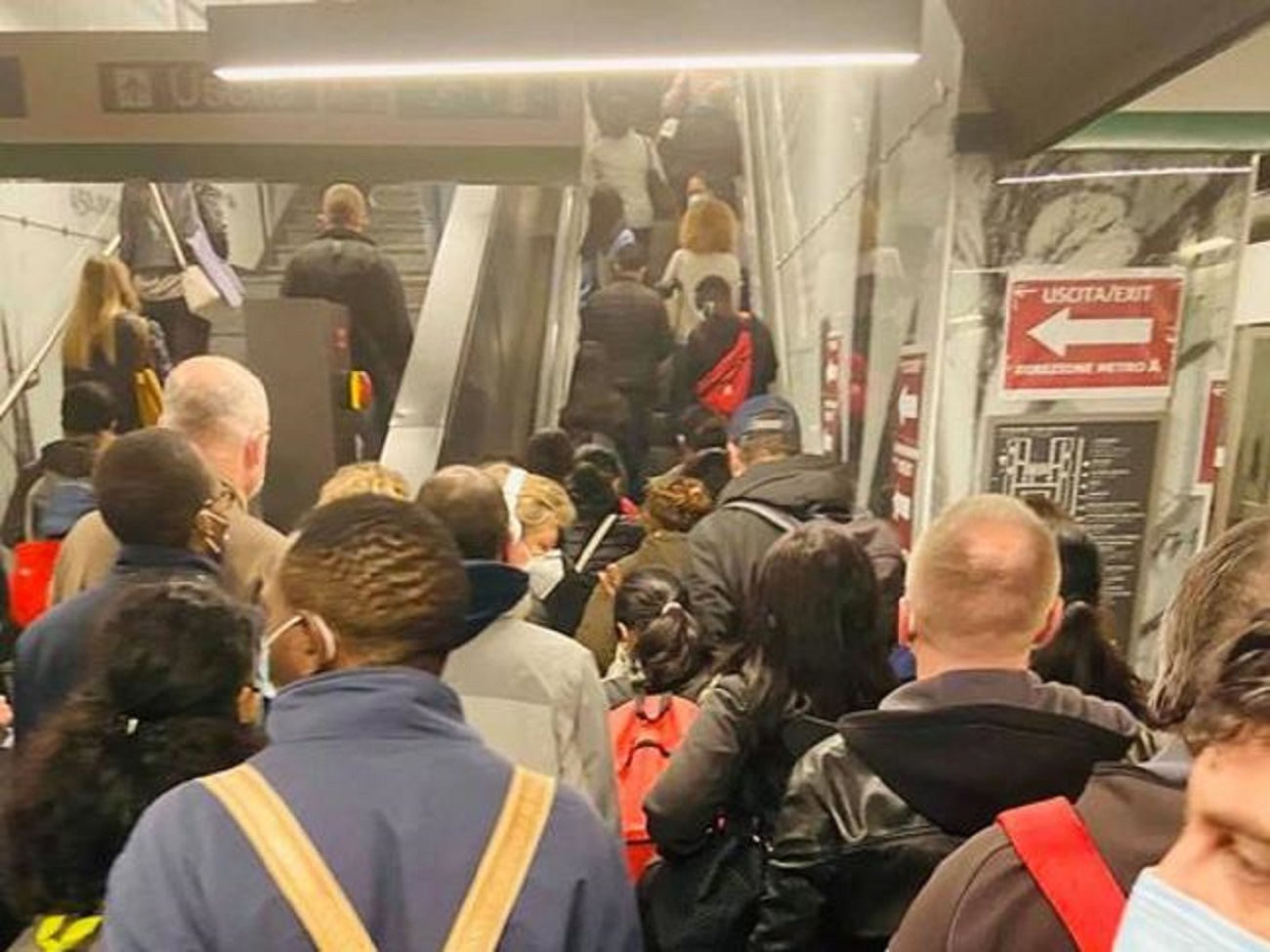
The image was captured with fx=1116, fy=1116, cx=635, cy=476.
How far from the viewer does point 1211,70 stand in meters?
2.52

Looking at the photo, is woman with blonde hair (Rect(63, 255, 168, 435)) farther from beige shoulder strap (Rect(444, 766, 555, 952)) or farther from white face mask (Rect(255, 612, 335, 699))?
beige shoulder strap (Rect(444, 766, 555, 952))

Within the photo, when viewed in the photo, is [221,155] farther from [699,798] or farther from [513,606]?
[699,798]

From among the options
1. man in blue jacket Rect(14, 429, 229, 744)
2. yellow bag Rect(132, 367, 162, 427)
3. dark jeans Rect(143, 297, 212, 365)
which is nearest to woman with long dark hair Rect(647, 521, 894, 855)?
man in blue jacket Rect(14, 429, 229, 744)

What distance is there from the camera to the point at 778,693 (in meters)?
2.09

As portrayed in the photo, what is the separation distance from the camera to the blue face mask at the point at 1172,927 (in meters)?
0.74

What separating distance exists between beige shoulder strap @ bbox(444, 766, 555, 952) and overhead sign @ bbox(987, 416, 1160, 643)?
247 cm

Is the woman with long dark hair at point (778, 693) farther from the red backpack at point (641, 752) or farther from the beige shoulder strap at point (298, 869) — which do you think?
the beige shoulder strap at point (298, 869)

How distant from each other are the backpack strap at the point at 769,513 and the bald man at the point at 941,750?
138 centimetres

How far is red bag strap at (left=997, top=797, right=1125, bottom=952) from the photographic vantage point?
104 cm

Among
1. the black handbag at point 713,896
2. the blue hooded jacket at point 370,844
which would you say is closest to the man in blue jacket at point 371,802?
the blue hooded jacket at point 370,844

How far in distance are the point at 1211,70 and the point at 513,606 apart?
6.45 feet

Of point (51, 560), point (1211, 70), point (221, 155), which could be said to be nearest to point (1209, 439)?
point (1211, 70)

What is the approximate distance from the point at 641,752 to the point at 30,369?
5.89m

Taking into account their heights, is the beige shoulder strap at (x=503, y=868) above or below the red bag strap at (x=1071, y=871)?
below
